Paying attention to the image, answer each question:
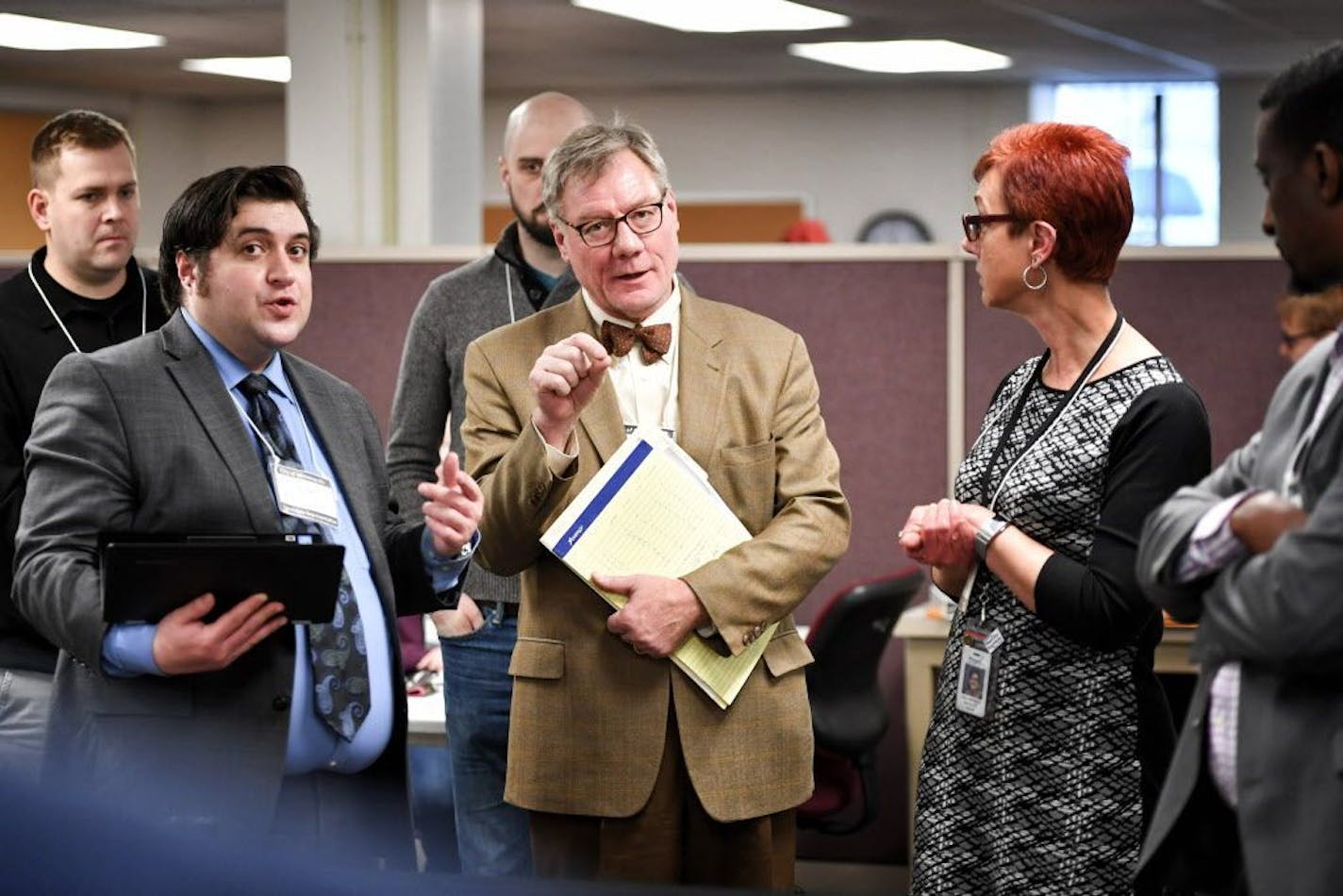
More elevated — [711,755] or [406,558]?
[406,558]

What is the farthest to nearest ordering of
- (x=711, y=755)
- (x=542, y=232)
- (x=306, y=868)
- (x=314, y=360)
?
(x=314, y=360) < (x=542, y=232) < (x=711, y=755) < (x=306, y=868)

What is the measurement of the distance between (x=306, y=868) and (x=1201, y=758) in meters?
0.85

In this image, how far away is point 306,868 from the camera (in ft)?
2.85

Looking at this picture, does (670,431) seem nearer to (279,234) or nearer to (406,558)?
(406,558)

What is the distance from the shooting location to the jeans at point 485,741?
8.58 ft

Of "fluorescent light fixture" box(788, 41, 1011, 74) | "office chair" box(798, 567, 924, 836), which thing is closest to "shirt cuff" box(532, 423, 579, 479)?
"office chair" box(798, 567, 924, 836)

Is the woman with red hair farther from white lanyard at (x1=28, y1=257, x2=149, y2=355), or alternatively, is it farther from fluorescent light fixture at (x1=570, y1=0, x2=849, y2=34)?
fluorescent light fixture at (x1=570, y1=0, x2=849, y2=34)

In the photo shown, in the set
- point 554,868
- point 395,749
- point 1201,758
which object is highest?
point 1201,758

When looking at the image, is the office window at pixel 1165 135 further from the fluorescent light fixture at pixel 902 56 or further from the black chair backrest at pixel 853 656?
the black chair backrest at pixel 853 656

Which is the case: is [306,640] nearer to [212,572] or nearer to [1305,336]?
[212,572]

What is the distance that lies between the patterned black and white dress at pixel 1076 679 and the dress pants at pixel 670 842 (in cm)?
23

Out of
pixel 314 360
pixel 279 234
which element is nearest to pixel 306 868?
pixel 279 234

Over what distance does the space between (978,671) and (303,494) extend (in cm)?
82

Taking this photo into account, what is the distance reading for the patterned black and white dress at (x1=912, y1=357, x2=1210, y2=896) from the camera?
1.78 meters
